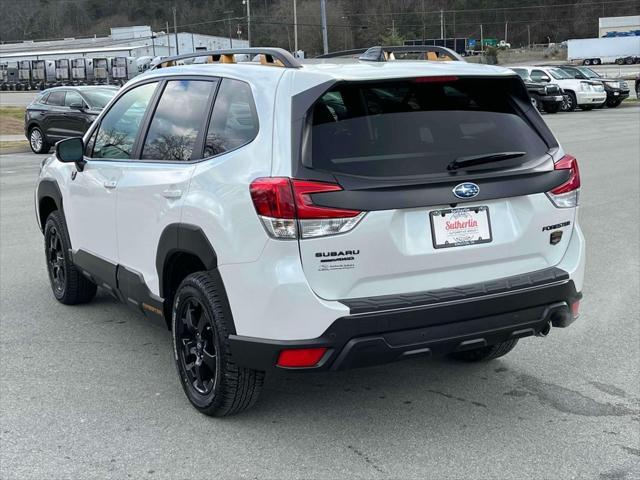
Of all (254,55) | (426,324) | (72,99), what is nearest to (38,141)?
(72,99)

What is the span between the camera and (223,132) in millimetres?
3951

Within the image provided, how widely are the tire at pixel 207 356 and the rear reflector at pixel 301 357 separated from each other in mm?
336

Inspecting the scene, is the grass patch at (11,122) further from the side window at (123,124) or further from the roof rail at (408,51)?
the roof rail at (408,51)

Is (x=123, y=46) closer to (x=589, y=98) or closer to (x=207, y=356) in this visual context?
(x=589, y=98)

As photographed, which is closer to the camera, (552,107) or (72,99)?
(72,99)

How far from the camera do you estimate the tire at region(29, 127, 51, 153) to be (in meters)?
20.6

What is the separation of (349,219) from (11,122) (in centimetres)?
2947

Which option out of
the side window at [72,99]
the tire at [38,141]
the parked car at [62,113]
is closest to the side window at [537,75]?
the parked car at [62,113]

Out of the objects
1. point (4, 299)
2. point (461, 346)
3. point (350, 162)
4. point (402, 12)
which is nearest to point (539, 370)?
point (461, 346)

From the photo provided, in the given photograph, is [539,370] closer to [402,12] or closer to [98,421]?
[98,421]

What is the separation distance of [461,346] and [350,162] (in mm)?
1011

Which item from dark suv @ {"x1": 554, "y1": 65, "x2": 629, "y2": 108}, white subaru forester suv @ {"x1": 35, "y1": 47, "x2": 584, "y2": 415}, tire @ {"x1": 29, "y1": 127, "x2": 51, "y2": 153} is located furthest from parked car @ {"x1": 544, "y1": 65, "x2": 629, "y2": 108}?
white subaru forester suv @ {"x1": 35, "y1": 47, "x2": 584, "y2": 415}

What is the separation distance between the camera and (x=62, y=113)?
2003 cm

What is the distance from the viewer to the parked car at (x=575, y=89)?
3147 centimetres
